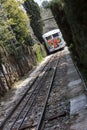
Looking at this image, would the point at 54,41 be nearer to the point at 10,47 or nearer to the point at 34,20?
the point at 34,20

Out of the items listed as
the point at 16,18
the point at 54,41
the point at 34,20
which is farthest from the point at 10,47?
the point at 34,20

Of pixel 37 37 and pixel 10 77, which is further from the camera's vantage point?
pixel 37 37

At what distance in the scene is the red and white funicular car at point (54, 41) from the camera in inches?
2384

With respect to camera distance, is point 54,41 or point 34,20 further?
point 34,20

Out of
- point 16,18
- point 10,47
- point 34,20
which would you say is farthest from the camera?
point 34,20

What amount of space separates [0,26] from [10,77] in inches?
187

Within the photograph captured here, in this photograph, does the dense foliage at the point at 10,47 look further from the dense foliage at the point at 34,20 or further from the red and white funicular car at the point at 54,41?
the dense foliage at the point at 34,20

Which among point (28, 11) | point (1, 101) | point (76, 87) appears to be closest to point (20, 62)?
point (1, 101)

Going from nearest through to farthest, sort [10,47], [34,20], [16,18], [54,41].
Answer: [10,47] → [16,18] → [54,41] → [34,20]

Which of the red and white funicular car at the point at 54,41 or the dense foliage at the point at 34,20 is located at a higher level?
the dense foliage at the point at 34,20

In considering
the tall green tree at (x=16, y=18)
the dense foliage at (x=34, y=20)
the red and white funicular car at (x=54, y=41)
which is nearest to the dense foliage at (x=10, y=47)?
the tall green tree at (x=16, y=18)

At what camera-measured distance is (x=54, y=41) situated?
61188 mm

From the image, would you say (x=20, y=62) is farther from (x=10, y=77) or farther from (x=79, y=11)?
(x=79, y=11)

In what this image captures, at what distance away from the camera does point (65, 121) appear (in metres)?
11.8
